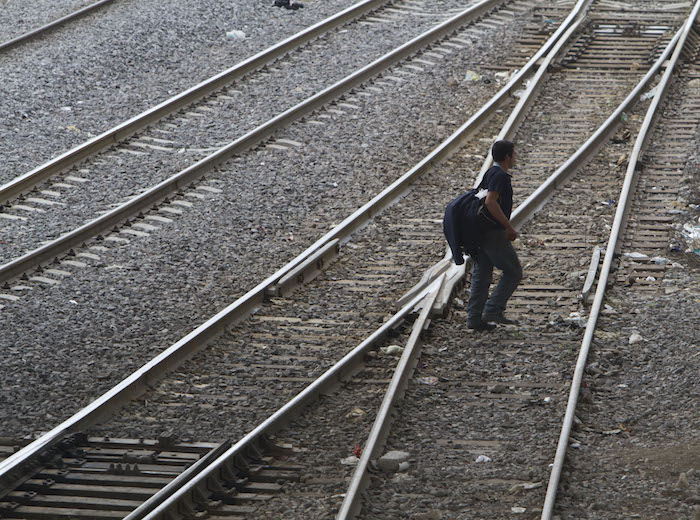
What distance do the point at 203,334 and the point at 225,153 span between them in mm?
4633

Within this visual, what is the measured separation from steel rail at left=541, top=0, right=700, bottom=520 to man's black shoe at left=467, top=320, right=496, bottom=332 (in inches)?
31.8

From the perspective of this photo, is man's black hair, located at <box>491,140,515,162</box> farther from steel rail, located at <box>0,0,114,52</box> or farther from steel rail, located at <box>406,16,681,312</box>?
steel rail, located at <box>0,0,114,52</box>

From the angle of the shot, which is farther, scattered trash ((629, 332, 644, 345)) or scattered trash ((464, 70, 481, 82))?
scattered trash ((464, 70, 481, 82))

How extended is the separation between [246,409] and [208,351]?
42.5 inches

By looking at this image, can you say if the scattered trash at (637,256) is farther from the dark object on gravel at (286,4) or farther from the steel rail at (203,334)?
the dark object on gravel at (286,4)

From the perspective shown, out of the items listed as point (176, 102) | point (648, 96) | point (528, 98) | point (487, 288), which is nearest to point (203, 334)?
point (487, 288)

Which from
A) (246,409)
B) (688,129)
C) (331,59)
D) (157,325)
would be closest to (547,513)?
(246,409)

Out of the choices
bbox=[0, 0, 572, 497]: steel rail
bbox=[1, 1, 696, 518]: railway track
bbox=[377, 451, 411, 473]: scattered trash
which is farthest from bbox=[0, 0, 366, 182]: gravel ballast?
bbox=[377, 451, 411, 473]: scattered trash

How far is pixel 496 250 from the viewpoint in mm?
9102

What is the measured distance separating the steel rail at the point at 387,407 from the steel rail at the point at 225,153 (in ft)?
11.9

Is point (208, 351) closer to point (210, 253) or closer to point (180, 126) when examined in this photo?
point (210, 253)

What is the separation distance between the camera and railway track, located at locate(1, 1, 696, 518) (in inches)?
290

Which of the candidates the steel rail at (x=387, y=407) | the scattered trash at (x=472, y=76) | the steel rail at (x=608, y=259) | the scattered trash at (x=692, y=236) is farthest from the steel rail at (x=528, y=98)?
the steel rail at (x=387, y=407)

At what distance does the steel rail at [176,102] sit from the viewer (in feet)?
40.8
